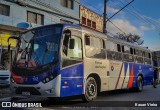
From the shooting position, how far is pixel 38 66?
9.70 meters

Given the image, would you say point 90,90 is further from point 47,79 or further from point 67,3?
point 67,3

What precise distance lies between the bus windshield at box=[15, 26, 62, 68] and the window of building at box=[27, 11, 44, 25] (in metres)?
16.4

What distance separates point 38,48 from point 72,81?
1.71 meters

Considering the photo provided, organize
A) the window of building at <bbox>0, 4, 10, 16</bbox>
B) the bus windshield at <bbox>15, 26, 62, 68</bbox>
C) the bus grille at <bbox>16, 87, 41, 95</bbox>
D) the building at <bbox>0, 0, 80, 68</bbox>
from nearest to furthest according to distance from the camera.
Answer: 1. the bus grille at <bbox>16, 87, 41, 95</bbox>
2. the bus windshield at <bbox>15, 26, 62, 68</bbox>
3. the window of building at <bbox>0, 4, 10, 16</bbox>
4. the building at <bbox>0, 0, 80, 68</bbox>

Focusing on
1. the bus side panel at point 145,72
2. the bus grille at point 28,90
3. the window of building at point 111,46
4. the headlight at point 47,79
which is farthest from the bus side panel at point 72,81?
the bus side panel at point 145,72

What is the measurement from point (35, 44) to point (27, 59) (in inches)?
24.6

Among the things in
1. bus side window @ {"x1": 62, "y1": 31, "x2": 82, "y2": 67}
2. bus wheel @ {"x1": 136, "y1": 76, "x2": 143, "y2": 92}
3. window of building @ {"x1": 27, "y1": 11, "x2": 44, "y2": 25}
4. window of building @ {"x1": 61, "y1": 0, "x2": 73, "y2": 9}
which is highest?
window of building @ {"x1": 61, "y1": 0, "x2": 73, "y2": 9}

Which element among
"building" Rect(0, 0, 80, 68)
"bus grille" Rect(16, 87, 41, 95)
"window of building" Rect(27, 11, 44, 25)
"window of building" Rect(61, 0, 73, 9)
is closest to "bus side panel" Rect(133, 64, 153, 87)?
"bus grille" Rect(16, 87, 41, 95)

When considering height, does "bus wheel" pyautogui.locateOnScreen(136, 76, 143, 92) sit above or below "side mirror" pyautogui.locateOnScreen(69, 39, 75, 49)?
below

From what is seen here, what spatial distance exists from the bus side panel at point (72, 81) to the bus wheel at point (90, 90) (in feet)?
1.61

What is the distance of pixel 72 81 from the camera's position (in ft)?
33.0

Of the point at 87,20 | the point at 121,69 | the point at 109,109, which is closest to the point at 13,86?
the point at 109,109

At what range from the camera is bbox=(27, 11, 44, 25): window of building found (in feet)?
88.0

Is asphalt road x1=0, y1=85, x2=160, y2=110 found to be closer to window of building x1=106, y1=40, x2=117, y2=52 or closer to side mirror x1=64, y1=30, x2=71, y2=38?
window of building x1=106, y1=40, x2=117, y2=52
